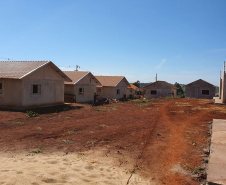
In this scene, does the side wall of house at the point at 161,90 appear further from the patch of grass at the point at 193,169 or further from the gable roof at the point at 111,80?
the patch of grass at the point at 193,169

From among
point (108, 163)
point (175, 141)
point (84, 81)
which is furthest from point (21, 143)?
point (84, 81)

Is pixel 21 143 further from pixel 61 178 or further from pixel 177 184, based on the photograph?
pixel 177 184

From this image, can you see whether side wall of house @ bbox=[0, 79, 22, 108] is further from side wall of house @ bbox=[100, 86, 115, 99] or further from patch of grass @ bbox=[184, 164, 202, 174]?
side wall of house @ bbox=[100, 86, 115, 99]

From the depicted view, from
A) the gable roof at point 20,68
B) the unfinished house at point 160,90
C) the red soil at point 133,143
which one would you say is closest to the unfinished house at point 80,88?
the gable roof at point 20,68

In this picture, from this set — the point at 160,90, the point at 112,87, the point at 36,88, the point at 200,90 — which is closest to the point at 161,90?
the point at 160,90

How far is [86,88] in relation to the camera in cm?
2688

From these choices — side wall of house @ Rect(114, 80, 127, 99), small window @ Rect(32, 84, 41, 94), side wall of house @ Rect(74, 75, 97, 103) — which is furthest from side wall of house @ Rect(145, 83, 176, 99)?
small window @ Rect(32, 84, 41, 94)

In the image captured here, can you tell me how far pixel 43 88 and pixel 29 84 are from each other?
5.66ft

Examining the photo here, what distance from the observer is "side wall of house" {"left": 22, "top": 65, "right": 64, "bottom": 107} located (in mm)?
16647

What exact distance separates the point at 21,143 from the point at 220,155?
22.7 feet

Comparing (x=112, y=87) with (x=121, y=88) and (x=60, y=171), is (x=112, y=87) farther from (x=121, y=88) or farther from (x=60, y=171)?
(x=60, y=171)

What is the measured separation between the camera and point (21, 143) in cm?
771

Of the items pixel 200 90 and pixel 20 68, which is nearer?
pixel 20 68

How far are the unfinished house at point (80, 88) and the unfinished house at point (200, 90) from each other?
68.5 feet
